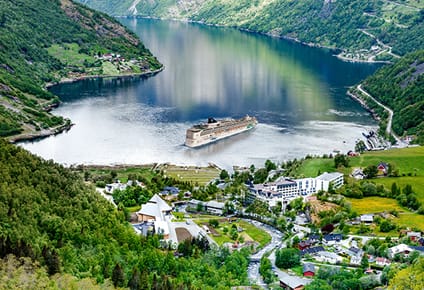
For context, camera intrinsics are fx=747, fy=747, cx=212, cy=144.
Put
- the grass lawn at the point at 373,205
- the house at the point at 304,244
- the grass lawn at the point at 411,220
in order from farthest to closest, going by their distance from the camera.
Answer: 1. the grass lawn at the point at 373,205
2. the grass lawn at the point at 411,220
3. the house at the point at 304,244

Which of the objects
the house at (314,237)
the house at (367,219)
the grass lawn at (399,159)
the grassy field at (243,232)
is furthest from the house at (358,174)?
the house at (314,237)

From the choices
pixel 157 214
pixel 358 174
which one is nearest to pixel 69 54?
pixel 358 174

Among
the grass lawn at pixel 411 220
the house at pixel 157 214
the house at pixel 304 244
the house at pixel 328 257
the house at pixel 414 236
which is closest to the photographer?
the house at pixel 328 257

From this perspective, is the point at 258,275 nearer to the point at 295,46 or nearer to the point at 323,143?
the point at 323,143

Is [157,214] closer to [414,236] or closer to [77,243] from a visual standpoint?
[77,243]

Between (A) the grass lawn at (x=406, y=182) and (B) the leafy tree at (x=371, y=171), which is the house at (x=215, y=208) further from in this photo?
(B) the leafy tree at (x=371, y=171)

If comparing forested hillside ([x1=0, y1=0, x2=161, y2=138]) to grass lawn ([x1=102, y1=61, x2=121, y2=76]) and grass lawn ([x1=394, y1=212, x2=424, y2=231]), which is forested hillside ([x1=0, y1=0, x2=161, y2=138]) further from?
grass lawn ([x1=394, y1=212, x2=424, y2=231])

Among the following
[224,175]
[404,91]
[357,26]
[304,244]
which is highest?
[357,26]

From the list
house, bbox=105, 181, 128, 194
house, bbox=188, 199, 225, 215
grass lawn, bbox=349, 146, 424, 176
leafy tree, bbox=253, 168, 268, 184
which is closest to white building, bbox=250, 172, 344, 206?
leafy tree, bbox=253, 168, 268, 184
